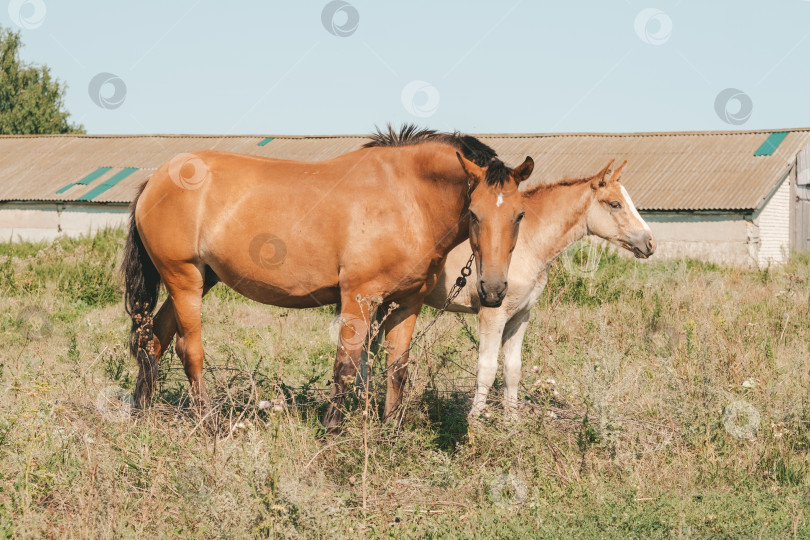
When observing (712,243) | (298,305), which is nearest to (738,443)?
(298,305)

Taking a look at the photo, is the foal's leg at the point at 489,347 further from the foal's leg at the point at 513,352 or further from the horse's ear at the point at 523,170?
the horse's ear at the point at 523,170

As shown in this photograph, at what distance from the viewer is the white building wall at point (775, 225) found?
23125mm

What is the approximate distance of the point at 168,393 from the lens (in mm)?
6859

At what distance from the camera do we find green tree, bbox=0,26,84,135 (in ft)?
187

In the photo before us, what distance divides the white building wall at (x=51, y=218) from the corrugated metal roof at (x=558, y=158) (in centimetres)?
44

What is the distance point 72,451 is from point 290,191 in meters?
2.41

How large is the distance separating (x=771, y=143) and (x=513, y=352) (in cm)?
2400

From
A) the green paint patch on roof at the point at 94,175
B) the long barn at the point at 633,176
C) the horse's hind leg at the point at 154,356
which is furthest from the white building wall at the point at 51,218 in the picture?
the horse's hind leg at the point at 154,356

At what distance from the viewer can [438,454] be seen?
5.19 meters

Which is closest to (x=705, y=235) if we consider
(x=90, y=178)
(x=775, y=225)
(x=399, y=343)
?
(x=775, y=225)

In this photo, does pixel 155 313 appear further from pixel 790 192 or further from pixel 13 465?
pixel 790 192

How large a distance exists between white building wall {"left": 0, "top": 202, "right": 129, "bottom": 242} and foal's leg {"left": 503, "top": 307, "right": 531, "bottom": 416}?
2404 cm

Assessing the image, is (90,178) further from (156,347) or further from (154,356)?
(154,356)

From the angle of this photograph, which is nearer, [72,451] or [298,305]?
[72,451]
